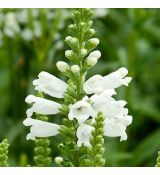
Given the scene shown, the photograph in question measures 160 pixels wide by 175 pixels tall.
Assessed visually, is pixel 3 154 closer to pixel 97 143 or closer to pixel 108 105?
pixel 97 143

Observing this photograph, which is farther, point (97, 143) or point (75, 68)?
point (75, 68)

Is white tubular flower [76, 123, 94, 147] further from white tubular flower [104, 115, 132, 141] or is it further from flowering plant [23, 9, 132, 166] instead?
white tubular flower [104, 115, 132, 141]

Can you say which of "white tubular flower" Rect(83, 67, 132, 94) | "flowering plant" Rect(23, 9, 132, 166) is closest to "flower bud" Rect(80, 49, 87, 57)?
"flowering plant" Rect(23, 9, 132, 166)

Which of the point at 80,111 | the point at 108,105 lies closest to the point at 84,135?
the point at 80,111

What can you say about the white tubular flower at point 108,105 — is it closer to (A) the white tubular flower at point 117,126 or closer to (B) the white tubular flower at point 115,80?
A: (A) the white tubular flower at point 117,126

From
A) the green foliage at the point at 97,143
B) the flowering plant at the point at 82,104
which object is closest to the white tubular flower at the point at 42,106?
the flowering plant at the point at 82,104
